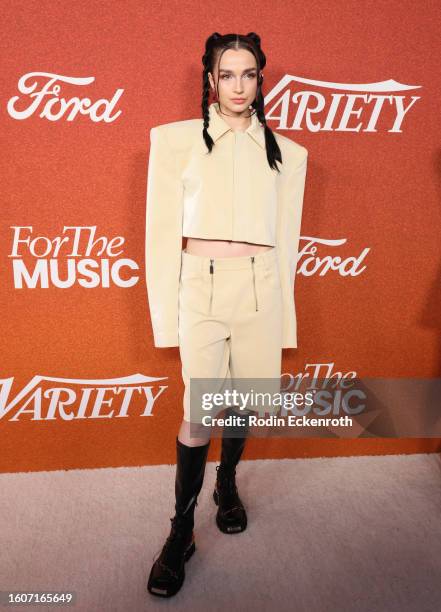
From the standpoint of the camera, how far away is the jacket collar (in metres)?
1.60

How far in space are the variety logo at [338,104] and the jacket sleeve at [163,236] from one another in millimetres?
624

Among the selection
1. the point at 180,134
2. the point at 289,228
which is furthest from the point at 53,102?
the point at 289,228

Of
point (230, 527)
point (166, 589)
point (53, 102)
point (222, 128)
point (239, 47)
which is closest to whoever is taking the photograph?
point (239, 47)

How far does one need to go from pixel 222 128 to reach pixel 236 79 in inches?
6.0

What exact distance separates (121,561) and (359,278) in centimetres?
150

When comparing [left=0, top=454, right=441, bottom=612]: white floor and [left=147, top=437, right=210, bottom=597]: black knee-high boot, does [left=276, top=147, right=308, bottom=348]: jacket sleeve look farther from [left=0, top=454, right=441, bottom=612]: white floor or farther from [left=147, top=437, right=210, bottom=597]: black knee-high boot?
[left=0, top=454, right=441, bottom=612]: white floor

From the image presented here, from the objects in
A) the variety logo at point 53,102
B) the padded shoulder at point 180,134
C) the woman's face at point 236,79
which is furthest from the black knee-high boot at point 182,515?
the variety logo at point 53,102

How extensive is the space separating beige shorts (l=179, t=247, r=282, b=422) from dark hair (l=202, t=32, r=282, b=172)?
0.33 metres

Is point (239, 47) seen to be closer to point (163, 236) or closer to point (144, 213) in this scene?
point (163, 236)

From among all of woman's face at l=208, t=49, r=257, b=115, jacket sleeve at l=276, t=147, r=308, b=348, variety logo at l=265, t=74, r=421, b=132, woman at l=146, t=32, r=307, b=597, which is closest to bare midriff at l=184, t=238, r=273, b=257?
woman at l=146, t=32, r=307, b=597

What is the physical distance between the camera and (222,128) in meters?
1.60

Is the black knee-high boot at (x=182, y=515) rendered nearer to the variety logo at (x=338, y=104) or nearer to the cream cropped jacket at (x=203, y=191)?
the cream cropped jacket at (x=203, y=191)

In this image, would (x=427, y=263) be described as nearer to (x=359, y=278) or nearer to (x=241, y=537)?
(x=359, y=278)

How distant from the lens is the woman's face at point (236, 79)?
1.50 metres
